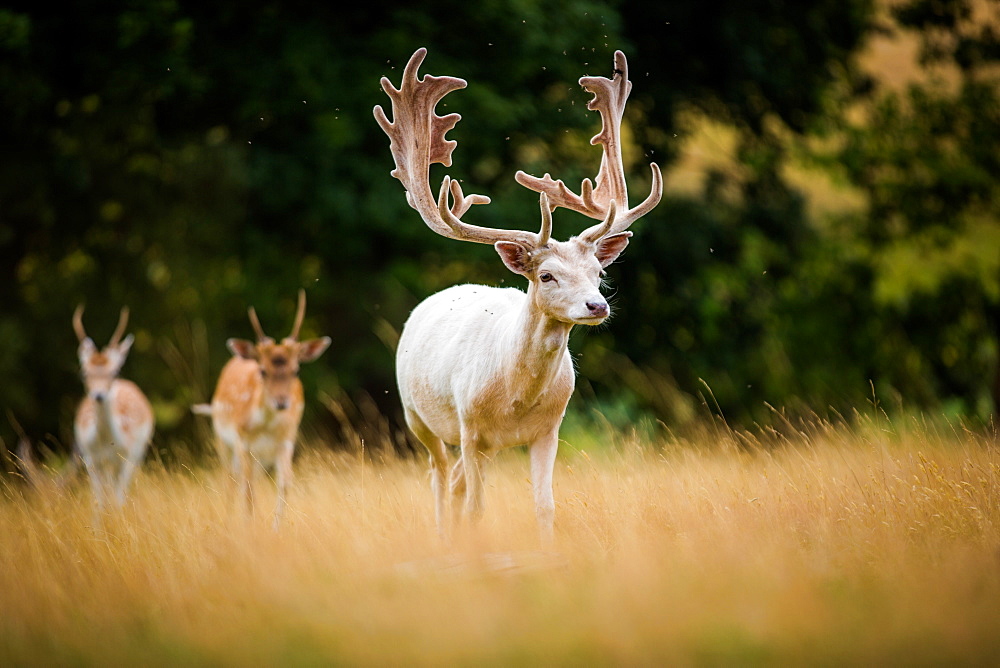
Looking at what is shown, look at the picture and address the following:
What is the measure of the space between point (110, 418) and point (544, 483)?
567cm

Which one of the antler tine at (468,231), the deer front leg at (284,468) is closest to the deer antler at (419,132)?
the antler tine at (468,231)

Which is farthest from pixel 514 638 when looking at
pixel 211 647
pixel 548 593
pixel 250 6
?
pixel 250 6

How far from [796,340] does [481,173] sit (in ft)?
17.7

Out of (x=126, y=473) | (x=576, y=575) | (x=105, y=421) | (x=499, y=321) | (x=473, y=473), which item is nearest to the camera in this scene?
(x=576, y=575)

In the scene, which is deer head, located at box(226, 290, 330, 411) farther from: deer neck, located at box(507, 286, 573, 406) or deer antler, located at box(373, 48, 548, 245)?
deer neck, located at box(507, 286, 573, 406)

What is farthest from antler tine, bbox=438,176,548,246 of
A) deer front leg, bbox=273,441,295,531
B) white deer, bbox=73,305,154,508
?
white deer, bbox=73,305,154,508

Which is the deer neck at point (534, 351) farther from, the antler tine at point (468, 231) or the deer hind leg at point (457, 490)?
the deer hind leg at point (457, 490)

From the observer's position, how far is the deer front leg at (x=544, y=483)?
4.89 m

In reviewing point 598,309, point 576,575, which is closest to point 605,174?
point 598,309

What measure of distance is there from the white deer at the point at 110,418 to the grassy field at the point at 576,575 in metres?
3.07

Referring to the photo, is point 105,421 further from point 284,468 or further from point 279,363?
point 284,468

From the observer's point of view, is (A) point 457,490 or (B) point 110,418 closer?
(A) point 457,490

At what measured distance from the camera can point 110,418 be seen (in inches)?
368

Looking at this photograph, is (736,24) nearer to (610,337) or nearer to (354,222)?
(610,337)
